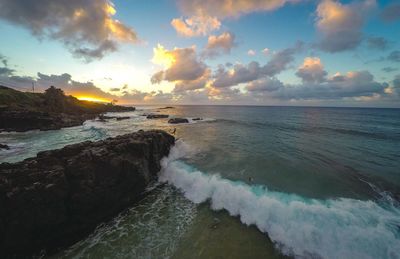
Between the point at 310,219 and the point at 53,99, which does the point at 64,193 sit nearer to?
the point at 310,219

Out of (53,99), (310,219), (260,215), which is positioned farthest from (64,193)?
(53,99)

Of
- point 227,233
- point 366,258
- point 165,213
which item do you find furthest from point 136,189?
point 366,258

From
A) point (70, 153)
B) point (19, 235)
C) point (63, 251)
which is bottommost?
point (63, 251)

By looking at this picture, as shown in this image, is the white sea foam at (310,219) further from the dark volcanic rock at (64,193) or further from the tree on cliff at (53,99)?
the tree on cliff at (53,99)

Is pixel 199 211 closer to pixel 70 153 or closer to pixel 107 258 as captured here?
pixel 107 258

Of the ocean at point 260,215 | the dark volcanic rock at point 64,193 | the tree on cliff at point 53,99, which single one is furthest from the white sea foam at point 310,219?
the tree on cliff at point 53,99

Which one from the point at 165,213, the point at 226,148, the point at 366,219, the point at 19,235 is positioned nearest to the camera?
the point at 19,235
